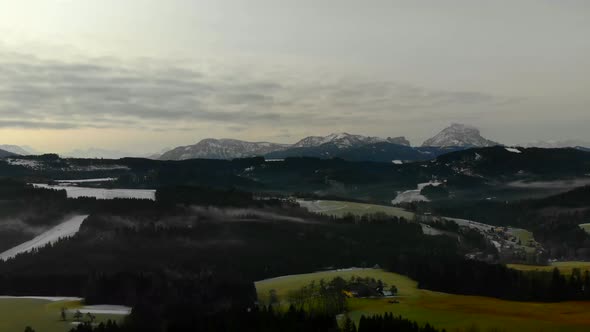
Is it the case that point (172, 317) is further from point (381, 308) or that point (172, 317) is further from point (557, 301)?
point (557, 301)

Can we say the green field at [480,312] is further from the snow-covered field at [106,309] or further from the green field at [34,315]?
the green field at [34,315]

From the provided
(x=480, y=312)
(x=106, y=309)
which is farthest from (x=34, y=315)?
(x=480, y=312)

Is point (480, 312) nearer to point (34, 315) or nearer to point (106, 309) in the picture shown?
point (106, 309)

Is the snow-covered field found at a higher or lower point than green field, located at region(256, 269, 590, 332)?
lower

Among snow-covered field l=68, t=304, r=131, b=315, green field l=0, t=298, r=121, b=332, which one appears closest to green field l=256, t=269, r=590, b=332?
snow-covered field l=68, t=304, r=131, b=315

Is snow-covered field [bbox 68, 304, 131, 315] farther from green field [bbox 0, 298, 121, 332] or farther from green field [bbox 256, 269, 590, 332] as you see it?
green field [bbox 256, 269, 590, 332]

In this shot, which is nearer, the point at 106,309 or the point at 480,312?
the point at 480,312
